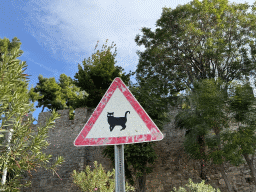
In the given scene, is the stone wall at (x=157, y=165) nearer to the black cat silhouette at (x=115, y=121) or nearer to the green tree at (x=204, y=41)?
the green tree at (x=204, y=41)

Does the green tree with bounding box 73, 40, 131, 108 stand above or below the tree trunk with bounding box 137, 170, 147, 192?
above

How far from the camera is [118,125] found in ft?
5.50

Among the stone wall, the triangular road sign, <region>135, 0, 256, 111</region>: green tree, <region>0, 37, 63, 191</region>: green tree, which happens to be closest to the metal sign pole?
the triangular road sign

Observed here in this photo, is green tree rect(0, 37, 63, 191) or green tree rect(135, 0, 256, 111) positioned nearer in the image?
green tree rect(0, 37, 63, 191)

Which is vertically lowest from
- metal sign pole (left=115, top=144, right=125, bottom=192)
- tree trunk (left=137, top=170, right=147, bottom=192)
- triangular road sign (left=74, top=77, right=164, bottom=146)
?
tree trunk (left=137, top=170, right=147, bottom=192)

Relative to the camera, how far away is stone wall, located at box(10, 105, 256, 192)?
7898 millimetres

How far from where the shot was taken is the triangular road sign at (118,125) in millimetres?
1688

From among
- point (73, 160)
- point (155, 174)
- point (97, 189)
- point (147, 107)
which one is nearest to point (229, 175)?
point (155, 174)

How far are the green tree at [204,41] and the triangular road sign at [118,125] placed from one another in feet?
23.5

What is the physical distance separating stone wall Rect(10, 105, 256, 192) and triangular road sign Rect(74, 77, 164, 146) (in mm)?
7647

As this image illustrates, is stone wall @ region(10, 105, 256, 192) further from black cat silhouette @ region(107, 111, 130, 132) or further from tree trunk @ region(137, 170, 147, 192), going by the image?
black cat silhouette @ region(107, 111, 130, 132)

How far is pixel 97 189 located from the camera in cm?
481

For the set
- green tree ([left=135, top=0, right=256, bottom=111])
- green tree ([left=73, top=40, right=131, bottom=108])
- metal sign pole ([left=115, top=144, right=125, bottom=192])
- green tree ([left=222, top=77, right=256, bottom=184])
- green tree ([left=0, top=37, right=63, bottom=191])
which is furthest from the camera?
green tree ([left=73, top=40, right=131, bottom=108])

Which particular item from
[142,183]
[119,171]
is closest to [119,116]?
[119,171]
